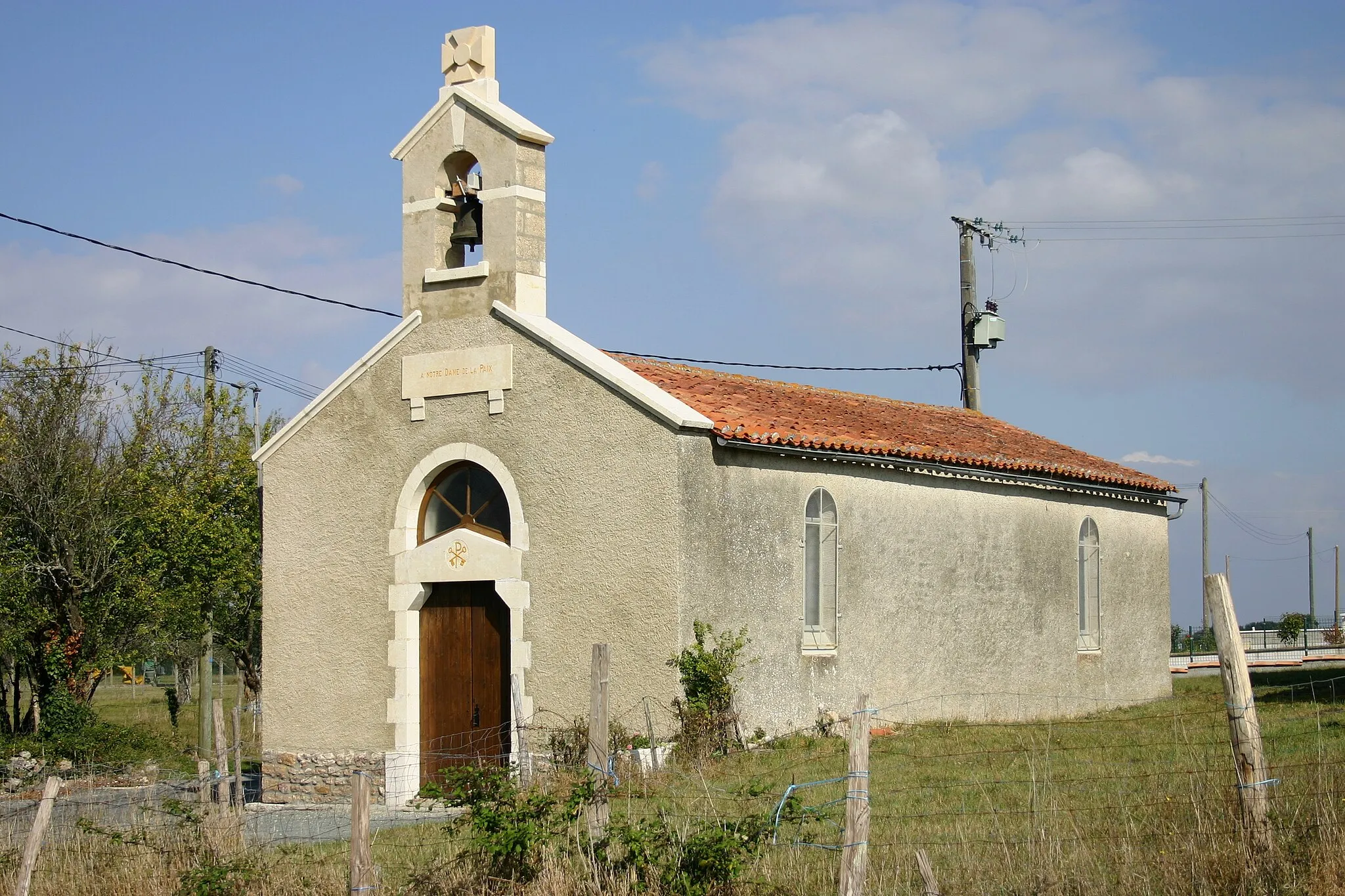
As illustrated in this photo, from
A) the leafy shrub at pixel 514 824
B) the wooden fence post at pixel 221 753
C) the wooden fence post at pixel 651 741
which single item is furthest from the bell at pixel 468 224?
the leafy shrub at pixel 514 824

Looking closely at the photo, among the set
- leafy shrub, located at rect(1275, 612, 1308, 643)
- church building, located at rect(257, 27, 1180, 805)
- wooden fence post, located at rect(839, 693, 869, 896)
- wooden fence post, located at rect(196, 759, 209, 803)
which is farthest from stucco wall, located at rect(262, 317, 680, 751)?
leafy shrub, located at rect(1275, 612, 1308, 643)

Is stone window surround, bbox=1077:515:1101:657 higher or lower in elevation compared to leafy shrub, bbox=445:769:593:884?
higher

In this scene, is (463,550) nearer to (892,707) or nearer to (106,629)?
(892,707)

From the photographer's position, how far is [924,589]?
17.2m

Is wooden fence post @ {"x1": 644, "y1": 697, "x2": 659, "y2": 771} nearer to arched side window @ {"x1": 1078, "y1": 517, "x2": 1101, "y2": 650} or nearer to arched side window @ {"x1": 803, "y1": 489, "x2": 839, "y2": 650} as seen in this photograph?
arched side window @ {"x1": 803, "y1": 489, "x2": 839, "y2": 650}

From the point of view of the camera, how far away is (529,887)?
8188mm

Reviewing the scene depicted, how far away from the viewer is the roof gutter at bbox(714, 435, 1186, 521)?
1497 centimetres

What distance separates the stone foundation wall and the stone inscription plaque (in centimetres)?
422

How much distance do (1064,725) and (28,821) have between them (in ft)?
38.3

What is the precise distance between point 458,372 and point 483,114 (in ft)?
9.64

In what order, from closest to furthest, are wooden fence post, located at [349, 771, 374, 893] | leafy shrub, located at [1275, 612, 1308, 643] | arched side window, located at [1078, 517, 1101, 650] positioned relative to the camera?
wooden fence post, located at [349, 771, 374, 893] → arched side window, located at [1078, 517, 1101, 650] → leafy shrub, located at [1275, 612, 1308, 643]

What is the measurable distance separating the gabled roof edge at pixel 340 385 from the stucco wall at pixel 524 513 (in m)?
0.09

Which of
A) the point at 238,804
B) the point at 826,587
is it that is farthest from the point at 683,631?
the point at 238,804

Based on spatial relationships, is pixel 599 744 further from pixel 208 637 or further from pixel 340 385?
pixel 208 637
